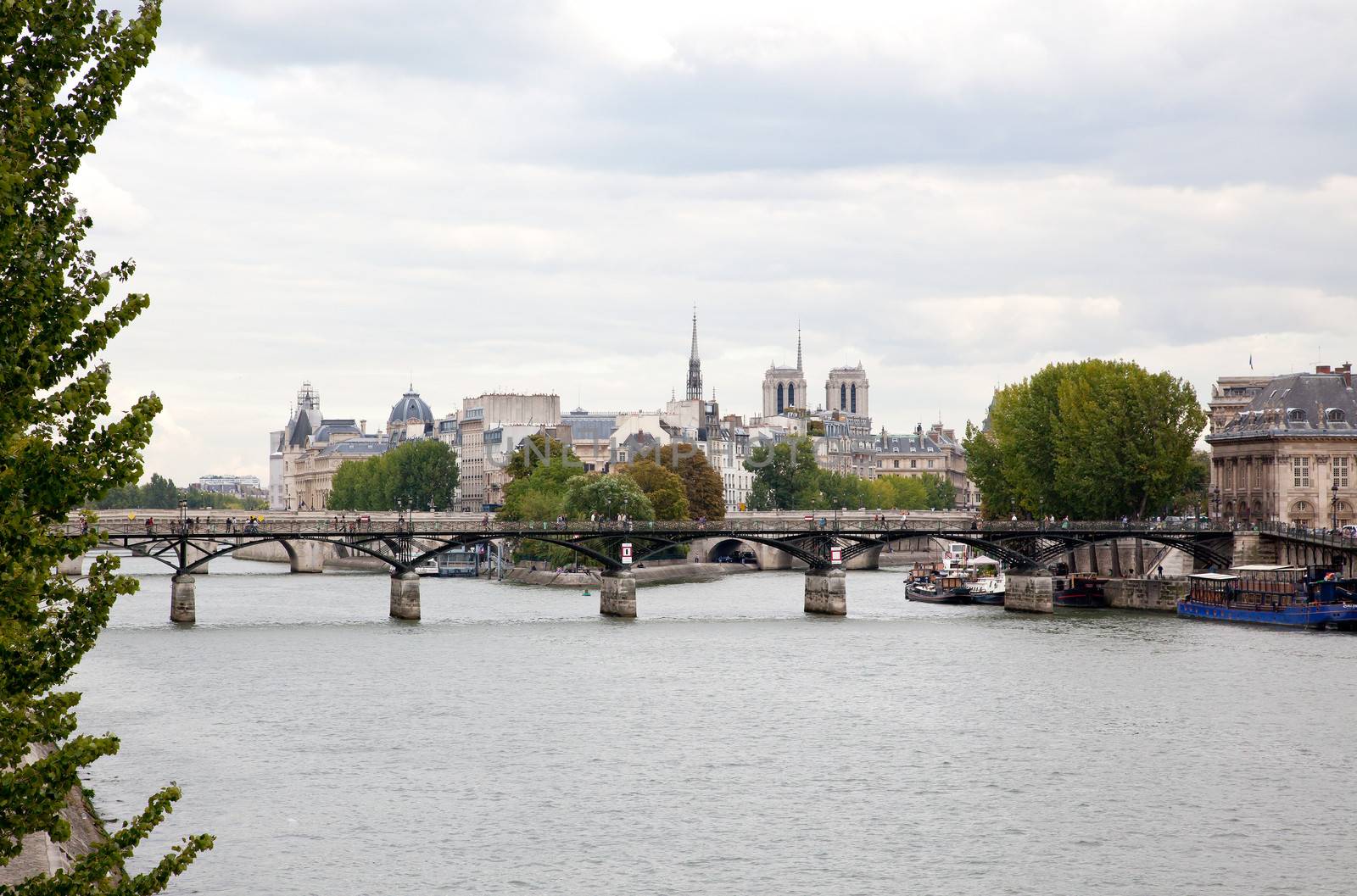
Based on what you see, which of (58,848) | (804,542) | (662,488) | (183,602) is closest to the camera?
(58,848)

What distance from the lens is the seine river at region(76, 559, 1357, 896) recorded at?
2841 centimetres

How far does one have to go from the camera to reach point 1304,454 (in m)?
85.9

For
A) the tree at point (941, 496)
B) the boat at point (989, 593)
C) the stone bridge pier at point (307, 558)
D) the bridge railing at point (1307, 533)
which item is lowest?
the boat at point (989, 593)

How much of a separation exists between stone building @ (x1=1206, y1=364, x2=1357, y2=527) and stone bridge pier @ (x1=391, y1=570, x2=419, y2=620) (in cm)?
3796

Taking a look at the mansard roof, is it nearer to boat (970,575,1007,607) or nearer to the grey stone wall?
boat (970,575,1007,607)

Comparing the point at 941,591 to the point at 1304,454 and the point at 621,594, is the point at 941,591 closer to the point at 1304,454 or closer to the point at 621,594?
the point at 1304,454

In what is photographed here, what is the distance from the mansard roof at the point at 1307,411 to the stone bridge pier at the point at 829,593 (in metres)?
24.7

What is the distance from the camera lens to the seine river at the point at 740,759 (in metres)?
28.4

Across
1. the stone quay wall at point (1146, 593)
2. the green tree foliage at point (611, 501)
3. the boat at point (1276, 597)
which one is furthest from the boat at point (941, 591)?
the green tree foliage at point (611, 501)

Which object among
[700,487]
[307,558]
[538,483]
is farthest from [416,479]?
Result: [538,483]

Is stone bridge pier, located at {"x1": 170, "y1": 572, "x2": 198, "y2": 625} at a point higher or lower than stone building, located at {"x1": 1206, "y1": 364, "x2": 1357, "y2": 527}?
lower

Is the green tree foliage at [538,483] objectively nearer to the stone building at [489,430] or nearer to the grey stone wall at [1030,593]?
the stone building at [489,430]

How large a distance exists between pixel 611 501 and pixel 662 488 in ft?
38.5

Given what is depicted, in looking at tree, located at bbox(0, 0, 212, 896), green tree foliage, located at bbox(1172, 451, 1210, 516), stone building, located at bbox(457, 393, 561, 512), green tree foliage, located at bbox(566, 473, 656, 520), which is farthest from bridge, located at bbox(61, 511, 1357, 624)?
stone building, located at bbox(457, 393, 561, 512)
